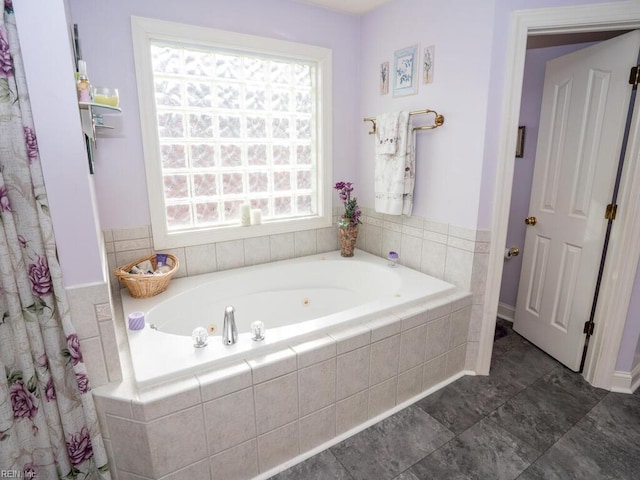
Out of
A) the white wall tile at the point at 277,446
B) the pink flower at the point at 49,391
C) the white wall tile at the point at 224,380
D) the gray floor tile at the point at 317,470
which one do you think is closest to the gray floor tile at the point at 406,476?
the gray floor tile at the point at 317,470

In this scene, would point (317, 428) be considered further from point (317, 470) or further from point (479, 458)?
point (479, 458)

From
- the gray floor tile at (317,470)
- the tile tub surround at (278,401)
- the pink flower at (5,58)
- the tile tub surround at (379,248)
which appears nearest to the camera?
the pink flower at (5,58)

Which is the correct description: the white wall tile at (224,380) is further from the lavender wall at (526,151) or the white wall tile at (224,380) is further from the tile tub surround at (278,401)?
the lavender wall at (526,151)

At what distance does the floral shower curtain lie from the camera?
108 cm

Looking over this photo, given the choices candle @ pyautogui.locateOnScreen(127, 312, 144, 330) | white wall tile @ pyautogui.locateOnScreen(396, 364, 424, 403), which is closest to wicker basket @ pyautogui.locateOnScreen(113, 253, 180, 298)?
candle @ pyautogui.locateOnScreen(127, 312, 144, 330)

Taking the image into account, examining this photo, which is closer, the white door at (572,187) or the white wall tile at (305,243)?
the white door at (572,187)

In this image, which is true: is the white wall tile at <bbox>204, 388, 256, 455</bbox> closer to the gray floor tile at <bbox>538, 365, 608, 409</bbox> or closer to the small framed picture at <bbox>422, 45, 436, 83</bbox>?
the gray floor tile at <bbox>538, 365, 608, 409</bbox>

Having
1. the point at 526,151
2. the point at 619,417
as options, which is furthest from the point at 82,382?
the point at 526,151

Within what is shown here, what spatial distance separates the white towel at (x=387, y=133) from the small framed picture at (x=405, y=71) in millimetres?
175

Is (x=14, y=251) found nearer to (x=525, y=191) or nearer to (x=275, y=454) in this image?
(x=275, y=454)

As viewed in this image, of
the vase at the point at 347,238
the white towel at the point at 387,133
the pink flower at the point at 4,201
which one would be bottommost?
the vase at the point at 347,238

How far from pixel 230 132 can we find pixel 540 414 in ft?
8.23

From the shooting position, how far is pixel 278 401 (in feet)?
4.87

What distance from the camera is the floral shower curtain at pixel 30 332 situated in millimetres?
1083
